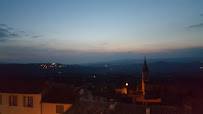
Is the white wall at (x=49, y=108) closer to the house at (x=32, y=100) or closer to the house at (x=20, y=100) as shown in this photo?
the house at (x=32, y=100)

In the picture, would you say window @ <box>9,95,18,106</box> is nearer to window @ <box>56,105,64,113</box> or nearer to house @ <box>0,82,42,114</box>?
house @ <box>0,82,42,114</box>

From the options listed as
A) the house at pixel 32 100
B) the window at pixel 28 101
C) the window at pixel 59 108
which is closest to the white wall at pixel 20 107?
the house at pixel 32 100

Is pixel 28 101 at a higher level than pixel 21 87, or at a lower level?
lower

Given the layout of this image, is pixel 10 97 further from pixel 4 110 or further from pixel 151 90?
pixel 151 90

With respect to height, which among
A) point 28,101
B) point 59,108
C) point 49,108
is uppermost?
point 28,101

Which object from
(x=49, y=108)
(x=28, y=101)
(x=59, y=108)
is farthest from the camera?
(x=28, y=101)

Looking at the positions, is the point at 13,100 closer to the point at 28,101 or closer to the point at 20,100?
the point at 20,100

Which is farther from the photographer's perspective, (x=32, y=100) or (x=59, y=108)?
(x=32, y=100)

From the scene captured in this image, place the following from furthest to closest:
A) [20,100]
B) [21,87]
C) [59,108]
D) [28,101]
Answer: [21,87] → [20,100] → [28,101] → [59,108]

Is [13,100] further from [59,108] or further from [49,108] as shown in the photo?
[59,108]

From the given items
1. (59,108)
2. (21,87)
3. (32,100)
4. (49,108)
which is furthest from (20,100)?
(59,108)

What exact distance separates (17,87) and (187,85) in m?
42.0

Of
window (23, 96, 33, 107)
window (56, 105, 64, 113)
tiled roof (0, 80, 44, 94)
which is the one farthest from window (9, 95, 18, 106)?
window (56, 105, 64, 113)


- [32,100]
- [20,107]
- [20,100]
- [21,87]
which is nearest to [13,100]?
[20,100]
